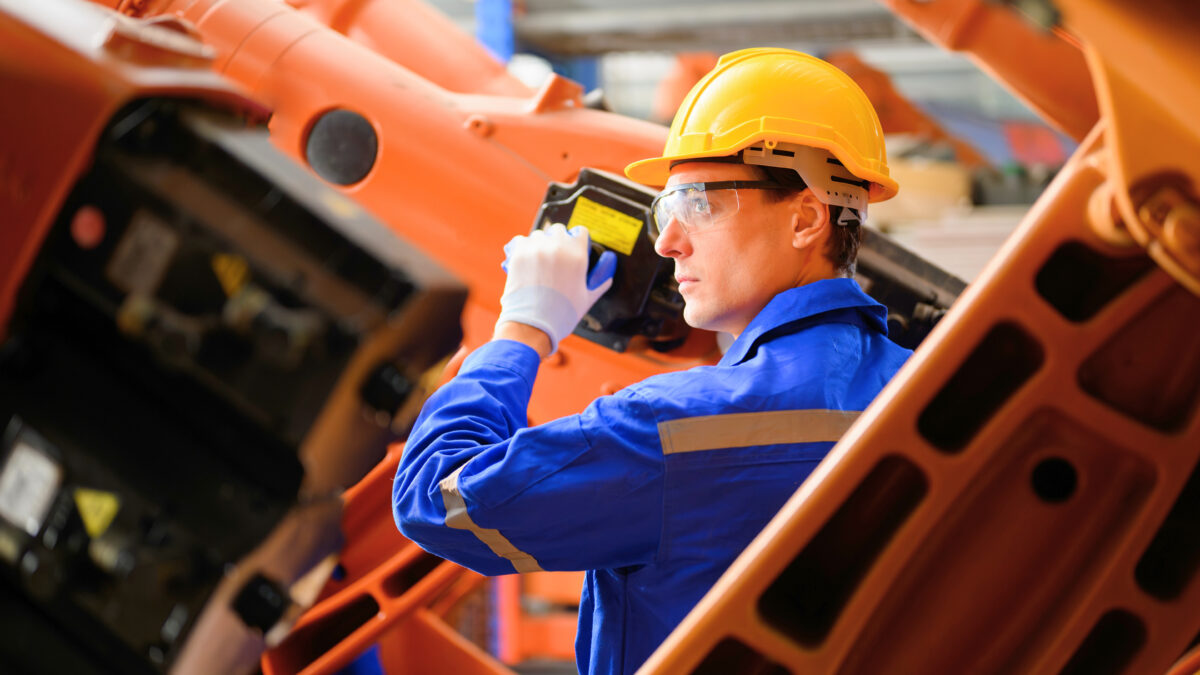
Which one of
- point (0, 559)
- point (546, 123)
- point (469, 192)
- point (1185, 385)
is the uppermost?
point (1185, 385)

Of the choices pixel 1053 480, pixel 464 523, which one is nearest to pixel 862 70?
pixel 464 523

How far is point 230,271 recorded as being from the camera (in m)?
1.05

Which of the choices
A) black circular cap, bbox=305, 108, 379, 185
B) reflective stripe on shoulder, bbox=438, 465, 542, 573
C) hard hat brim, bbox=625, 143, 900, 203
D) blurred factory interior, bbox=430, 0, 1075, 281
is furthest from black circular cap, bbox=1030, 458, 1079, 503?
blurred factory interior, bbox=430, 0, 1075, 281

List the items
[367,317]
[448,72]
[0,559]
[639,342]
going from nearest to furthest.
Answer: [367,317] → [0,559] → [639,342] → [448,72]

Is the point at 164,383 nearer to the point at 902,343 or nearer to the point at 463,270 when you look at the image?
the point at 463,270

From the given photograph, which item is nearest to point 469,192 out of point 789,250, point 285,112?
point 285,112

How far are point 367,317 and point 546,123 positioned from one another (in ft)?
5.10

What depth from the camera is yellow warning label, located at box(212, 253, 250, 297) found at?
3.45ft

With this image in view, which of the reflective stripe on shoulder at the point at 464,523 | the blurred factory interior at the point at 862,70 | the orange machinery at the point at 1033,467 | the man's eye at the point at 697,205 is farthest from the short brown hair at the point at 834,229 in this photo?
the blurred factory interior at the point at 862,70

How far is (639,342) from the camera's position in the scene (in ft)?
7.39

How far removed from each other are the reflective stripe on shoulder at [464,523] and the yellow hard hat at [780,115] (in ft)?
2.49

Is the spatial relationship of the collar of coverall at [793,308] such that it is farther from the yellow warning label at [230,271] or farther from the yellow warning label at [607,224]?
the yellow warning label at [230,271]

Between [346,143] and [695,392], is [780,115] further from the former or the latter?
[346,143]

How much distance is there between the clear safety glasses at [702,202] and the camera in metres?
1.76
